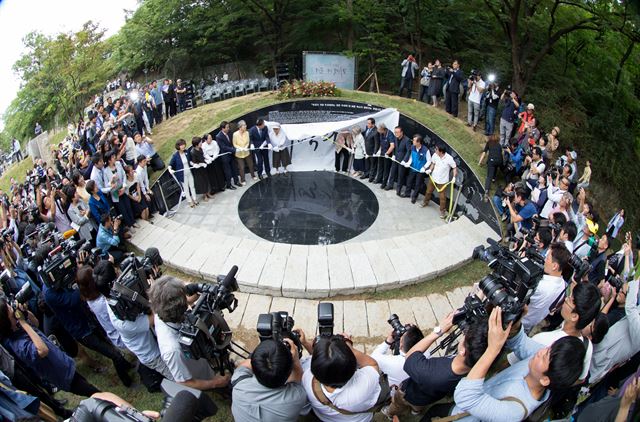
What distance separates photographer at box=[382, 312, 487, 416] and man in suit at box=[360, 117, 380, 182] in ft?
26.2

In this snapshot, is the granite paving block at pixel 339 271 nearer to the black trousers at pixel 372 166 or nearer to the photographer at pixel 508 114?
the black trousers at pixel 372 166

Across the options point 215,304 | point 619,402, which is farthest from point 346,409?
point 619,402

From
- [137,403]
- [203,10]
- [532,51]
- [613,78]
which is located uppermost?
[203,10]

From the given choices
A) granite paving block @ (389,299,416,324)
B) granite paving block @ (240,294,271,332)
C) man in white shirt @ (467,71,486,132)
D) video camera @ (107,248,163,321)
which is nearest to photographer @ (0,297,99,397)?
video camera @ (107,248,163,321)

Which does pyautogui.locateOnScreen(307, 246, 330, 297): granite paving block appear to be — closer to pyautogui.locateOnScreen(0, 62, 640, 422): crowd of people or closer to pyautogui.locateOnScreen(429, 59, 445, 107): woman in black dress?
pyautogui.locateOnScreen(0, 62, 640, 422): crowd of people

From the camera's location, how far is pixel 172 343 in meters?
3.95

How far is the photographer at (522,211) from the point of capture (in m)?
7.53

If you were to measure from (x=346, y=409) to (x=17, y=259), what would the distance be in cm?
565

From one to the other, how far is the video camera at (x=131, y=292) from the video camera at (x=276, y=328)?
52.8 inches

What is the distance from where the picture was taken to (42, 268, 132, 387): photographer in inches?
186

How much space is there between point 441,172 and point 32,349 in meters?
8.60

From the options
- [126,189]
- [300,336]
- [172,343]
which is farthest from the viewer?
[126,189]

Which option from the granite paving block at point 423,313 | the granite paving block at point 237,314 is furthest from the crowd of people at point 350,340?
the granite paving block at point 237,314

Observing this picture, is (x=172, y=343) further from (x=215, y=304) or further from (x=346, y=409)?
(x=346, y=409)
